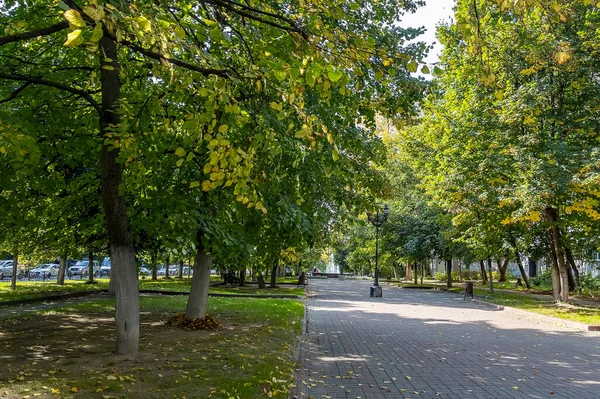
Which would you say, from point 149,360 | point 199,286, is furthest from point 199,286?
point 149,360

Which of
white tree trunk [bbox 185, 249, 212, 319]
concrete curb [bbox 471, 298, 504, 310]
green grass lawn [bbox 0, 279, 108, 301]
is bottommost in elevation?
concrete curb [bbox 471, 298, 504, 310]

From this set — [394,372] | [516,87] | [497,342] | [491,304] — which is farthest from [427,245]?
[394,372]

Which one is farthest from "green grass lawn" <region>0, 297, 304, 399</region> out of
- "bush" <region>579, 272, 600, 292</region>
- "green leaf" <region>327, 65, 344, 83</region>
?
"bush" <region>579, 272, 600, 292</region>

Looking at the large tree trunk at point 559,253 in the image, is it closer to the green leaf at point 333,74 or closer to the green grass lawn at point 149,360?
the green grass lawn at point 149,360

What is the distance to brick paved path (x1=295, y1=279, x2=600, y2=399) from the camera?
269 inches

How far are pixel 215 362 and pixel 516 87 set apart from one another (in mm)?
17136

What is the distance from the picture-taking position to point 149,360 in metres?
7.42

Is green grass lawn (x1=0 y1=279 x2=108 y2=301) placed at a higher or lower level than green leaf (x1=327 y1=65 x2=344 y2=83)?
lower

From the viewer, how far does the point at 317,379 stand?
738cm

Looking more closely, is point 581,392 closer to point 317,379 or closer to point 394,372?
point 394,372

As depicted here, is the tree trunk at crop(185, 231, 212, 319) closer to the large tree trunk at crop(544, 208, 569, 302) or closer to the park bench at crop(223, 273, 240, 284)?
the large tree trunk at crop(544, 208, 569, 302)

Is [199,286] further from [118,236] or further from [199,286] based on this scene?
[118,236]

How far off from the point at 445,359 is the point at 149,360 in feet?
17.8

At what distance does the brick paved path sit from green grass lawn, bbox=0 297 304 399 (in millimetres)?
678
